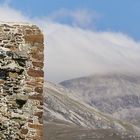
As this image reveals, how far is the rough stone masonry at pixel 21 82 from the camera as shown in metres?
14.8

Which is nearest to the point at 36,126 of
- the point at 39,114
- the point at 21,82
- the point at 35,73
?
the point at 39,114

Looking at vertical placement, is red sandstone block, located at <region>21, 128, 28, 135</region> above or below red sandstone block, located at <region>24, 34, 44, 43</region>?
below

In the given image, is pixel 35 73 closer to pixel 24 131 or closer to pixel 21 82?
pixel 21 82

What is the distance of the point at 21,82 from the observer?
49.4 ft

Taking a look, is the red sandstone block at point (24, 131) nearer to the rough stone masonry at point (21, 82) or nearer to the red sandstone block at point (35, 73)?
the rough stone masonry at point (21, 82)

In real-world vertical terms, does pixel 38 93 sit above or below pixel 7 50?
below

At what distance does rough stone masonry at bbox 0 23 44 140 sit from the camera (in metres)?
14.8

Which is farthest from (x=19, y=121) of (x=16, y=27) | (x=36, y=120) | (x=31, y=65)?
(x=16, y=27)

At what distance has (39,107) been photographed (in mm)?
15195

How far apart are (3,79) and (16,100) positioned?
2.14 ft

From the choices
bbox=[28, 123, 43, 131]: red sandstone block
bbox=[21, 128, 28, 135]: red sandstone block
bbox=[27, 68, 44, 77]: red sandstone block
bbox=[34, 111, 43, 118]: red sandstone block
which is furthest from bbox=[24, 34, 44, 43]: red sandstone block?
bbox=[21, 128, 28, 135]: red sandstone block

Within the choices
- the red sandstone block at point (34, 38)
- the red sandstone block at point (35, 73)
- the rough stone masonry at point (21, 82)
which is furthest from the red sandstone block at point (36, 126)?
the red sandstone block at point (34, 38)

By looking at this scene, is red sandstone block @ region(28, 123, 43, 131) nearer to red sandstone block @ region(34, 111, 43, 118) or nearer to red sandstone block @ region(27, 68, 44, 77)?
red sandstone block @ region(34, 111, 43, 118)

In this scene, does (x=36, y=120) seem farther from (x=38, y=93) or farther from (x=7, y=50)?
(x=7, y=50)
